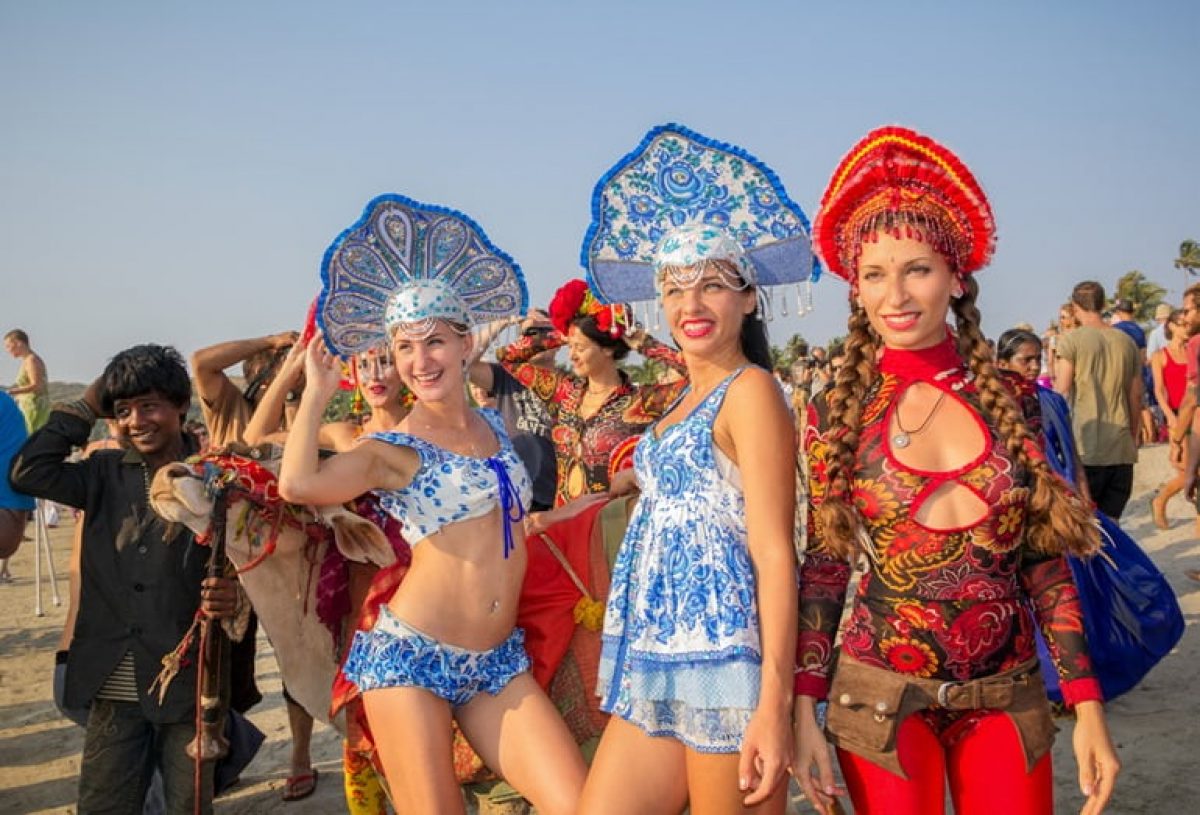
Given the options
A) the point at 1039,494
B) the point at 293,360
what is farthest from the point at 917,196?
the point at 293,360

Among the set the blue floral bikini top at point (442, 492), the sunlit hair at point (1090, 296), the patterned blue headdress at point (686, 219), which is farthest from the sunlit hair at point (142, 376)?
the sunlit hair at point (1090, 296)

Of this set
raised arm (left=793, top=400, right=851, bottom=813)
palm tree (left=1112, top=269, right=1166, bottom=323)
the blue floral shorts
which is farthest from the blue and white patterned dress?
palm tree (left=1112, top=269, right=1166, bottom=323)

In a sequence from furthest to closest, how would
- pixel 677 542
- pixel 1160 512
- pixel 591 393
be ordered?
pixel 1160 512 → pixel 591 393 → pixel 677 542

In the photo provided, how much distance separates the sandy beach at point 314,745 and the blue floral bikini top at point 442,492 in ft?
8.98

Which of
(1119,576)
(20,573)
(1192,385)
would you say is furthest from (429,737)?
(20,573)

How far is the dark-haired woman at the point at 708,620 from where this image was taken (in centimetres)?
214

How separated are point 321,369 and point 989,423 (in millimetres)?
2035

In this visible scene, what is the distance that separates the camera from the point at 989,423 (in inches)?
86.7

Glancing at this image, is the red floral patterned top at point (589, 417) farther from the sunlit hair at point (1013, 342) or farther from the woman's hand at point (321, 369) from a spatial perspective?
the sunlit hair at point (1013, 342)

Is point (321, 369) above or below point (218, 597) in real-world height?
above

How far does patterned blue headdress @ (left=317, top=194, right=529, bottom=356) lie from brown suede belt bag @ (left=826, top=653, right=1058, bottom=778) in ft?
5.68

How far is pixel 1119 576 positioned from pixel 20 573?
13.0 m

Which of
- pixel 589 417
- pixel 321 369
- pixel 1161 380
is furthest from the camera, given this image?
pixel 1161 380

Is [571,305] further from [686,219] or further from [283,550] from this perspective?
[686,219]
